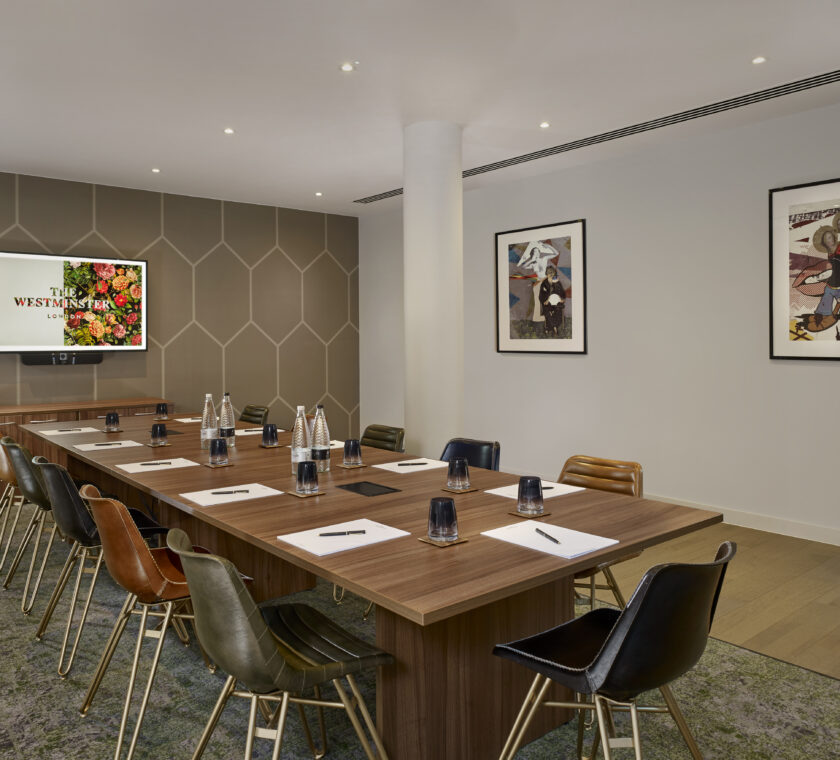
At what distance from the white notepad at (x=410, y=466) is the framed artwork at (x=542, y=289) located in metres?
3.04

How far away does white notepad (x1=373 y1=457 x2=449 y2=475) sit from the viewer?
3093 millimetres

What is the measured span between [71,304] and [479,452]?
4.49 meters

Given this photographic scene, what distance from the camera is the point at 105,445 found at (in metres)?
3.74

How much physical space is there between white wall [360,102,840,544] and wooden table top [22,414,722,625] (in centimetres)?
201

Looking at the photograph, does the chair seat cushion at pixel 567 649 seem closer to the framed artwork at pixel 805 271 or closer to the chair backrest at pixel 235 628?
the chair backrest at pixel 235 628

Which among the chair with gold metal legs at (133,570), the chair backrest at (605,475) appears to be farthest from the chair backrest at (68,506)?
the chair backrest at (605,475)

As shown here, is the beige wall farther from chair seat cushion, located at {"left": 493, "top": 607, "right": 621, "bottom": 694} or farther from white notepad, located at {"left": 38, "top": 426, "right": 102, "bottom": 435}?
chair seat cushion, located at {"left": 493, "top": 607, "right": 621, "bottom": 694}

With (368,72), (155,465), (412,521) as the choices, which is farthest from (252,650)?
(368,72)

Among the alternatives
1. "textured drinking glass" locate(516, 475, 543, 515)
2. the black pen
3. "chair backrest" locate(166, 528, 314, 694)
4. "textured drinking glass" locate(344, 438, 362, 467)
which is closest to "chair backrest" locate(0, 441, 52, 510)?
"textured drinking glass" locate(344, 438, 362, 467)

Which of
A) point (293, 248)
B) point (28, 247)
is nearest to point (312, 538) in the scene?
point (28, 247)

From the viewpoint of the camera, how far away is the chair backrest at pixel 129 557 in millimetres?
2152

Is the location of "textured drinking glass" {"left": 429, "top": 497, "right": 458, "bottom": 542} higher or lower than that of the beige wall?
lower

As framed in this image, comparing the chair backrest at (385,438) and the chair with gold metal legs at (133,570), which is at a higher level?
the chair backrest at (385,438)

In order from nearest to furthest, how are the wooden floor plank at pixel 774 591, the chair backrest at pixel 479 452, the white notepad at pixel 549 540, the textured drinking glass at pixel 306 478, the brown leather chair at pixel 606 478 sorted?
the white notepad at pixel 549 540 → the textured drinking glass at pixel 306 478 → the brown leather chair at pixel 606 478 → the wooden floor plank at pixel 774 591 → the chair backrest at pixel 479 452
